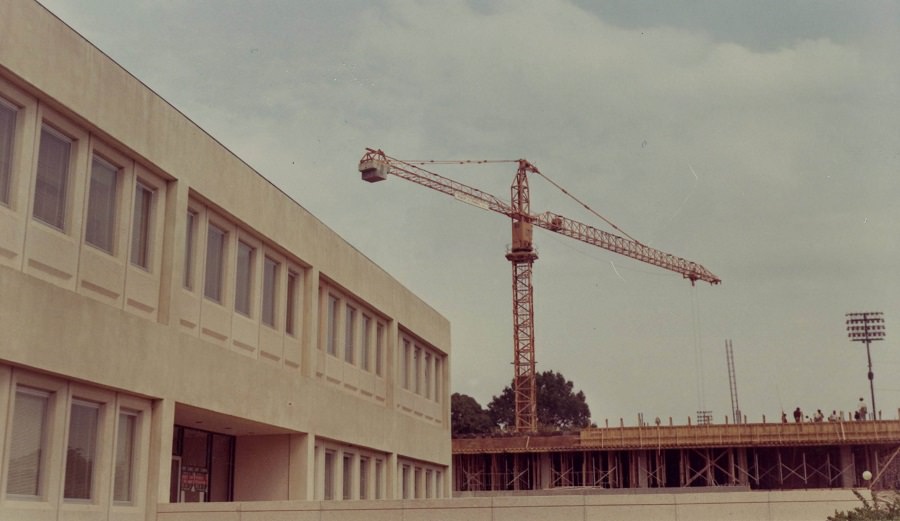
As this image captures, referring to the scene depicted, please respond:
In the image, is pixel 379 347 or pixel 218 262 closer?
A: pixel 218 262

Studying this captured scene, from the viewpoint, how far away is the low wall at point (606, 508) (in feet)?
59.5

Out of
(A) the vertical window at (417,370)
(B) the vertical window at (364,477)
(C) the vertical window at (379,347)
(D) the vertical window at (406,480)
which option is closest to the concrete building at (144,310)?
(B) the vertical window at (364,477)

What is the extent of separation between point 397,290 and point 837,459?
4183cm

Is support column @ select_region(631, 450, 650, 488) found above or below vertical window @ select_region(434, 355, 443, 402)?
below

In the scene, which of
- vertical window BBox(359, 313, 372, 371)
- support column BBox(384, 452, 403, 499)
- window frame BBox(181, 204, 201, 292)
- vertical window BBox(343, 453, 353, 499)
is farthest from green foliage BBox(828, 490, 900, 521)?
support column BBox(384, 452, 403, 499)

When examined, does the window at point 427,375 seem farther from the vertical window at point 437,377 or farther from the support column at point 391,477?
the support column at point 391,477

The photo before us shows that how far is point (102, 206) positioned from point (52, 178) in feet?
4.97

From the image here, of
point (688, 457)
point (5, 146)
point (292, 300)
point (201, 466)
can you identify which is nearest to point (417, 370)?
point (292, 300)

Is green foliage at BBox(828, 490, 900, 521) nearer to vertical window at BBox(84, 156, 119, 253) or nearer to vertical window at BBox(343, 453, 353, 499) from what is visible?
vertical window at BBox(84, 156, 119, 253)

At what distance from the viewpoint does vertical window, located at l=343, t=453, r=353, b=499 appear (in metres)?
30.9

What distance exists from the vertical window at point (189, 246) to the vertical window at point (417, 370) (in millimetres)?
17617

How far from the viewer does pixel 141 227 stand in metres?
20.5

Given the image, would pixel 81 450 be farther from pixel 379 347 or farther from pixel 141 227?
pixel 379 347

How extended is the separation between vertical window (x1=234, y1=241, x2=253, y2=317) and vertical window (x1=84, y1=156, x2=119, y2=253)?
512 centimetres
